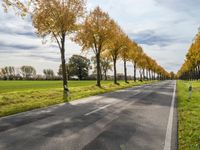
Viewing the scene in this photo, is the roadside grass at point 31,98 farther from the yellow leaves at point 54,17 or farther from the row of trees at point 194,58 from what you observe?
the row of trees at point 194,58

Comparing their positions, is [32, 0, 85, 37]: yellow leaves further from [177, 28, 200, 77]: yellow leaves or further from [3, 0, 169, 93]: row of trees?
[177, 28, 200, 77]: yellow leaves

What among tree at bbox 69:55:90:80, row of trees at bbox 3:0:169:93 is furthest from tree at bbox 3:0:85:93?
tree at bbox 69:55:90:80

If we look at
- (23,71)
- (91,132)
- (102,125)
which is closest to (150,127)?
(102,125)

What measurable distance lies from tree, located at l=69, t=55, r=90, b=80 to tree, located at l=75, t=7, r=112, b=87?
86.4 metres

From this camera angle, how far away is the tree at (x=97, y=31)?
38844 mm

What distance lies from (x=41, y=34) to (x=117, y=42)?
2348cm

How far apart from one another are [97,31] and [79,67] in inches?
3524

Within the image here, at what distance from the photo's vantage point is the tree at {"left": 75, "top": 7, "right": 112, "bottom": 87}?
38.8 m

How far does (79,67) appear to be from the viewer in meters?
128

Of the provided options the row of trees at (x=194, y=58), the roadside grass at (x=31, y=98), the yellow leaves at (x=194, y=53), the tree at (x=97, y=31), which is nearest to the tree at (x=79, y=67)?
the row of trees at (x=194, y=58)

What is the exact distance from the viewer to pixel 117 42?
4947 cm

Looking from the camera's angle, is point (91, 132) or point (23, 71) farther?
point (23, 71)

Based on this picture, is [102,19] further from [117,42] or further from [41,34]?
[41,34]

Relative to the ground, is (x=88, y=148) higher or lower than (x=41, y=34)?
lower
